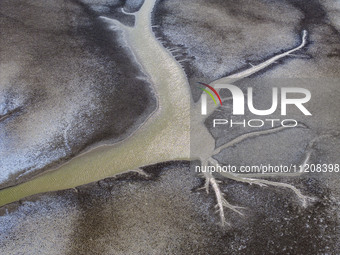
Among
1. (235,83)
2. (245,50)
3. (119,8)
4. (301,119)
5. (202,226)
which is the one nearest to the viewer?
(202,226)

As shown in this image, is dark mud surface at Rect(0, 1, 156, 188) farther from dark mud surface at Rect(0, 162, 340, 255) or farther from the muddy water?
dark mud surface at Rect(0, 162, 340, 255)

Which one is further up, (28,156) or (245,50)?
(245,50)

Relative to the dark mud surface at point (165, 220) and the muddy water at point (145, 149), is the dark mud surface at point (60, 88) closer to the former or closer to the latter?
the muddy water at point (145, 149)

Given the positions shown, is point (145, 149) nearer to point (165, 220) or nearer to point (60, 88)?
point (165, 220)

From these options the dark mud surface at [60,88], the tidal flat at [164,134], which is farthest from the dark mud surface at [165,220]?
the dark mud surface at [60,88]

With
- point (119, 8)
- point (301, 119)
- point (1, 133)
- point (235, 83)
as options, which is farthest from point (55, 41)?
point (301, 119)

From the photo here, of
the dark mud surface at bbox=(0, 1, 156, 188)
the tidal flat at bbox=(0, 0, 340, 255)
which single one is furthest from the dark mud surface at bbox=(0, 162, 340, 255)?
the dark mud surface at bbox=(0, 1, 156, 188)

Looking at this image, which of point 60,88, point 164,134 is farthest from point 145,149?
point 60,88

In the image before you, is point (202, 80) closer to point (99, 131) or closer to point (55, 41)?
point (99, 131)

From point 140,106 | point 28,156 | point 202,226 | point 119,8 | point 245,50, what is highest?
point 119,8
